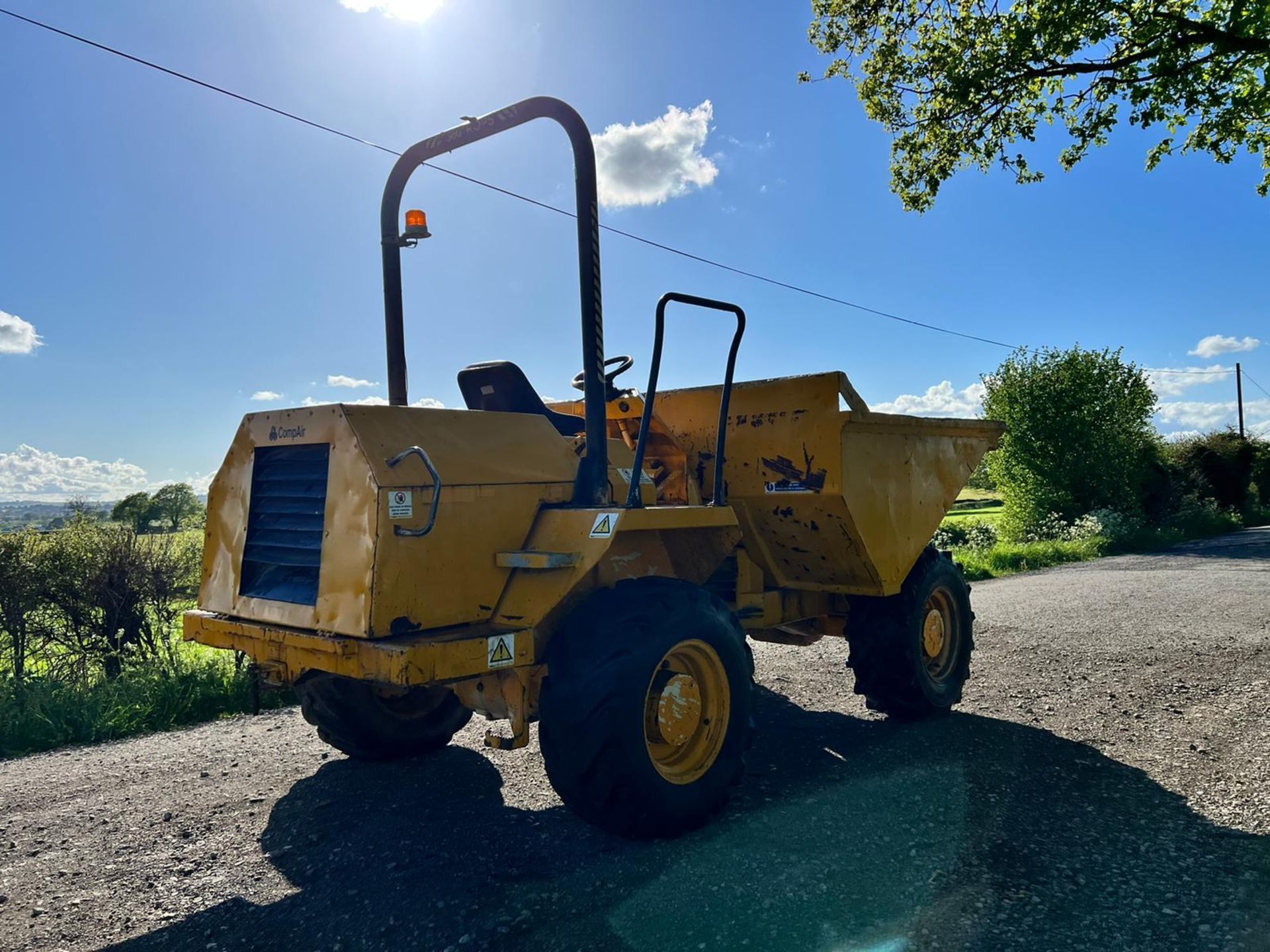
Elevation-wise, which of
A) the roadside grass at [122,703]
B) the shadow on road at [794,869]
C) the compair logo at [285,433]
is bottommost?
the shadow on road at [794,869]

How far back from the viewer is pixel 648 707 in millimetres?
3609

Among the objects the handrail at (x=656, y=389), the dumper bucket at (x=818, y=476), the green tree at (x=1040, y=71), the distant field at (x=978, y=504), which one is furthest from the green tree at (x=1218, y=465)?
the handrail at (x=656, y=389)

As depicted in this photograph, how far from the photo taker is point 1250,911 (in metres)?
2.93

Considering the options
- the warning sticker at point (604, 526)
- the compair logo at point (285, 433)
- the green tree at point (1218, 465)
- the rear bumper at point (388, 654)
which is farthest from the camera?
the green tree at point (1218, 465)

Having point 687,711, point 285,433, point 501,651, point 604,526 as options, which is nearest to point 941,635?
point 687,711

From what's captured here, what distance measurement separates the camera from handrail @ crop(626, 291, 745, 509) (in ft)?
12.3

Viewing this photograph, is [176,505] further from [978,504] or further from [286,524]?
[978,504]

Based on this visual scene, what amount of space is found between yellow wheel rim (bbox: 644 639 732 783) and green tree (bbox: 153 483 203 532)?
174 inches

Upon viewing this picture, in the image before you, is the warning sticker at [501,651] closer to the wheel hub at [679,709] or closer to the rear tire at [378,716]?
the wheel hub at [679,709]

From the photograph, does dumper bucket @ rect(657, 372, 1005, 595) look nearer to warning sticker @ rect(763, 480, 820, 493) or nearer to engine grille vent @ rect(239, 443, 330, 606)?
warning sticker @ rect(763, 480, 820, 493)

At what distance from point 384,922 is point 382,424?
179cm

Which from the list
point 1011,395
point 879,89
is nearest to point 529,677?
point 879,89

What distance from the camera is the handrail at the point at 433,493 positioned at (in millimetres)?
3166

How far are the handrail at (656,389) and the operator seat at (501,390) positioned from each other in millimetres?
496
